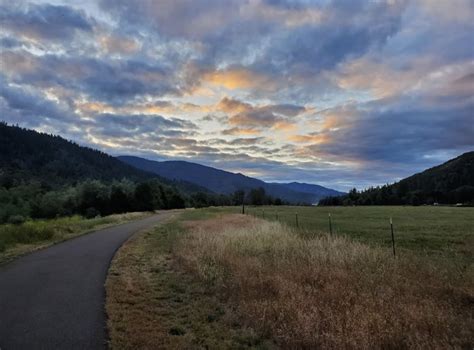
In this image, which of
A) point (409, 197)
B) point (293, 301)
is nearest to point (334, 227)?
point (293, 301)

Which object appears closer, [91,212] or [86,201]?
[91,212]

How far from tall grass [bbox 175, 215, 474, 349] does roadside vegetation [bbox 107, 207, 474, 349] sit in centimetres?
3

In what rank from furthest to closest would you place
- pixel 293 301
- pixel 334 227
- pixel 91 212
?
pixel 91 212, pixel 334 227, pixel 293 301

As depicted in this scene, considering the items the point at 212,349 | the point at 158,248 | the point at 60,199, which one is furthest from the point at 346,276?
the point at 60,199

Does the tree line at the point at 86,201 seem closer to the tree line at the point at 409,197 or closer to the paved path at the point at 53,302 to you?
the paved path at the point at 53,302

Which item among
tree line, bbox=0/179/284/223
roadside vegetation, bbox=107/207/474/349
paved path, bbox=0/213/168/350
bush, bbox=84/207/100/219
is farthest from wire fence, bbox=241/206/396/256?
tree line, bbox=0/179/284/223

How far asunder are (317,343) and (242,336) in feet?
4.37

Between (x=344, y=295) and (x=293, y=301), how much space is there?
1.32 m

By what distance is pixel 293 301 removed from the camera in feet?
26.6

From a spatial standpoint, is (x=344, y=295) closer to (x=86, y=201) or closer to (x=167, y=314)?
(x=167, y=314)

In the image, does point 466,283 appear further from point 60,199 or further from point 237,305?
point 60,199

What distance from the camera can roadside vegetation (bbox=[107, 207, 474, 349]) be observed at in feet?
21.2

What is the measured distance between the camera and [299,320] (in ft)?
23.0

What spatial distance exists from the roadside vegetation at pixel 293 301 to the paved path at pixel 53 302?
0.43 meters
